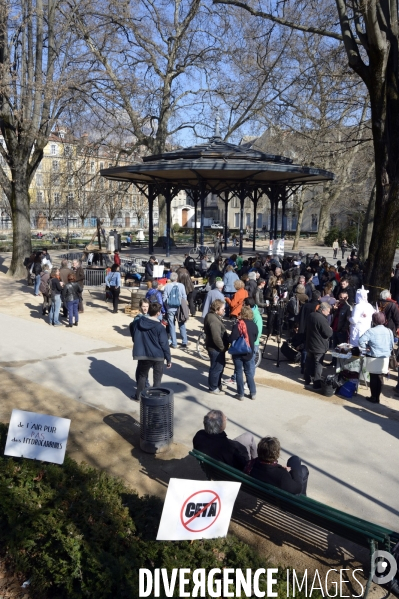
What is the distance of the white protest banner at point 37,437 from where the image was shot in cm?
554

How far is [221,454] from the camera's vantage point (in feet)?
18.5

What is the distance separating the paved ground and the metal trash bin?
174 mm

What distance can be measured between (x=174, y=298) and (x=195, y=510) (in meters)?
8.15

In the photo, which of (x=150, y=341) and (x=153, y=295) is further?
(x=153, y=295)

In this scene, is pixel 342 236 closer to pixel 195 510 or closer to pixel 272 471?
pixel 272 471

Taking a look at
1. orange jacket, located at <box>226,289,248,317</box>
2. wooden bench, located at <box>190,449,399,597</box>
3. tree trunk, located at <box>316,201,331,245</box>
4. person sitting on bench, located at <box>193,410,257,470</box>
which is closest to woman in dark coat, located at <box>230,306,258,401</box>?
person sitting on bench, located at <box>193,410,257,470</box>

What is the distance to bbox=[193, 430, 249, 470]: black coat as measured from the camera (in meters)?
5.61

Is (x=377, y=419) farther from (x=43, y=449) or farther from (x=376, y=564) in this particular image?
(x=43, y=449)

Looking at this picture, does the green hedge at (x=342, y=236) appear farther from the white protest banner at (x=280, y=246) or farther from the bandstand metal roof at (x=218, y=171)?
the white protest banner at (x=280, y=246)

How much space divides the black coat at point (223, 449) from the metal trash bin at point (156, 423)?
4.10ft

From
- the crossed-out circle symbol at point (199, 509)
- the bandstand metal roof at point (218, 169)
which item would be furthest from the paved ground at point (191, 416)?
the bandstand metal roof at point (218, 169)

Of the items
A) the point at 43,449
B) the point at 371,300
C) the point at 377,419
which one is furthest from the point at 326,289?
the point at 43,449

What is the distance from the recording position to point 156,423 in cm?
691

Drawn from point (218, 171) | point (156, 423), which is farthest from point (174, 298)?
point (218, 171)
